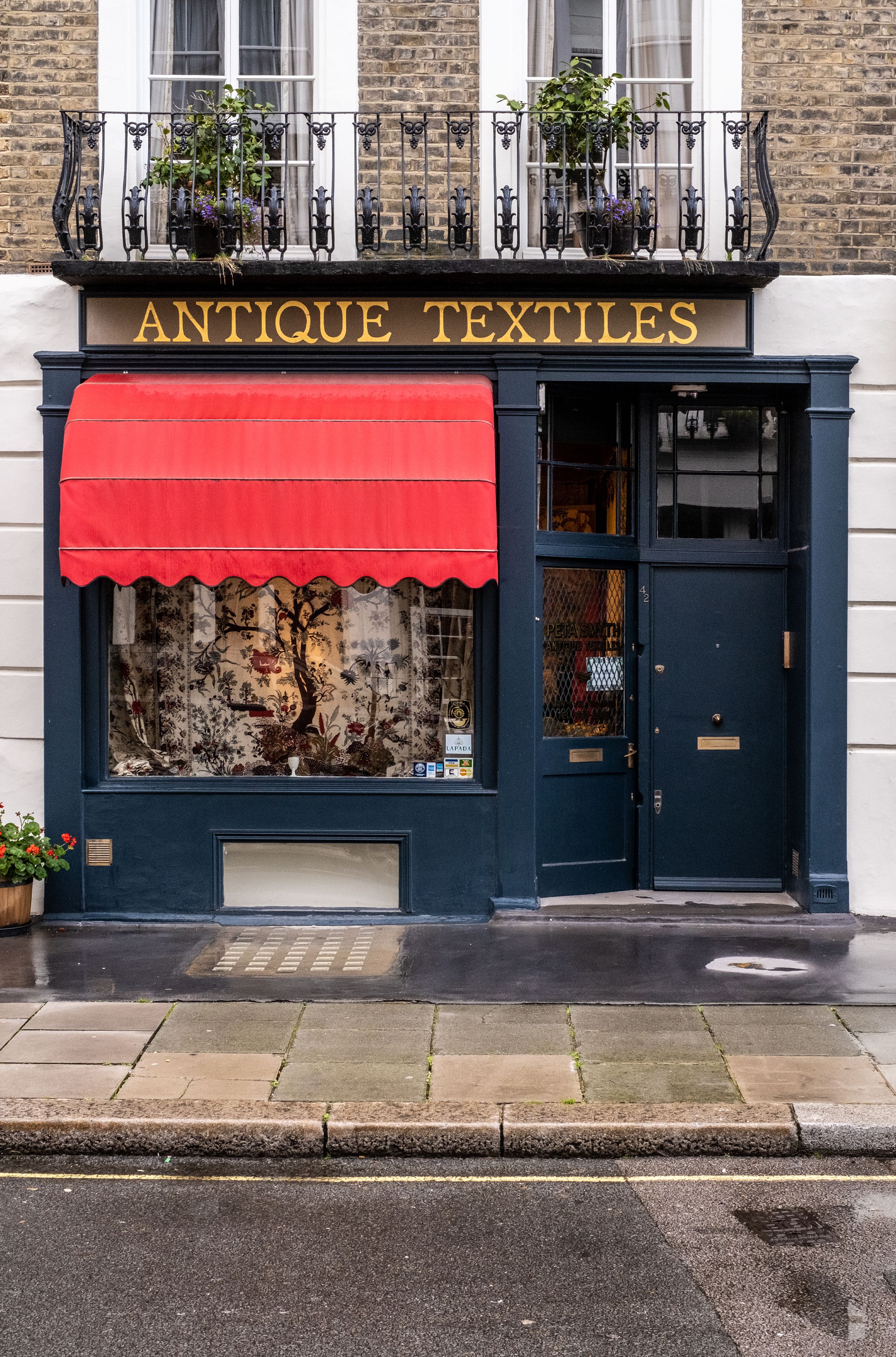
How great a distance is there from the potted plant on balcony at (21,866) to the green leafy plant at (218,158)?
448 cm

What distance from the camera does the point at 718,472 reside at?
974cm

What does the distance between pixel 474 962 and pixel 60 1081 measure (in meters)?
2.94

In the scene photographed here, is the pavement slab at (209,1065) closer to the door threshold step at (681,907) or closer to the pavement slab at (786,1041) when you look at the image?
the pavement slab at (786,1041)

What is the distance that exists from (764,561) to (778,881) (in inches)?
98.0

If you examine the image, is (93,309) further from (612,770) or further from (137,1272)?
(137,1272)

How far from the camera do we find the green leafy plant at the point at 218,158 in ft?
29.3

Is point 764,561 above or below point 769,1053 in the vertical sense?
above

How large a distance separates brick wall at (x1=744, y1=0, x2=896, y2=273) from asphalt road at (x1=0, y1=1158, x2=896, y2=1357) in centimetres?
648

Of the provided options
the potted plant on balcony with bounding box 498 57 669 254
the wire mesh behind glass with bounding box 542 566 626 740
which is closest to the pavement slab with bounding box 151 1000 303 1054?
the wire mesh behind glass with bounding box 542 566 626 740

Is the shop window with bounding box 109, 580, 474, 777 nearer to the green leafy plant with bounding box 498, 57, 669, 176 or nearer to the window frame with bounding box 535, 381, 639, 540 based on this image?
the window frame with bounding box 535, 381, 639, 540

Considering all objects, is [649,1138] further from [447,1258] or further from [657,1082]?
[447,1258]

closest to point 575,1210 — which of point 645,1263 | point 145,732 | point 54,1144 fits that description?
point 645,1263

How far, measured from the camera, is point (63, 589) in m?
9.14

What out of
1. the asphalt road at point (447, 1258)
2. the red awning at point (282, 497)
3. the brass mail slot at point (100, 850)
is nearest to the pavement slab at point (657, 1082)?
the asphalt road at point (447, 1258)
